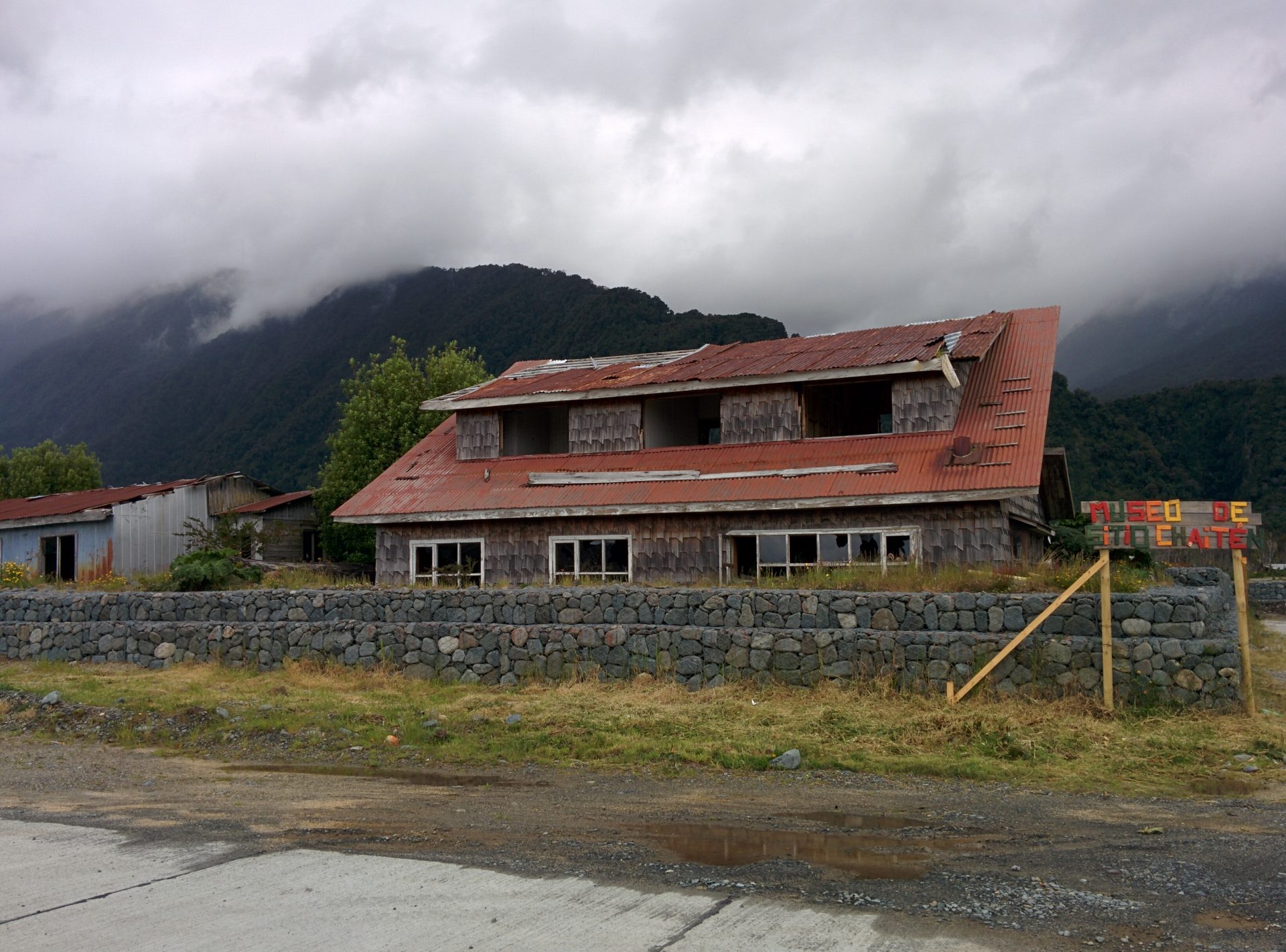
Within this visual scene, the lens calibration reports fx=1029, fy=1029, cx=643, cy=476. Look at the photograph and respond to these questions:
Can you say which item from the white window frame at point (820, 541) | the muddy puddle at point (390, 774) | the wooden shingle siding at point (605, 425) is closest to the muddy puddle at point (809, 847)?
the muddy puddle at point (390, 774)

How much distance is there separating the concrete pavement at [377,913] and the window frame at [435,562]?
49.0 feet

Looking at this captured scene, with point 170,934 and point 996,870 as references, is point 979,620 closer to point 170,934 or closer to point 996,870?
point 996,870

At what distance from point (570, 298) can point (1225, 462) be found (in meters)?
A: 47.7

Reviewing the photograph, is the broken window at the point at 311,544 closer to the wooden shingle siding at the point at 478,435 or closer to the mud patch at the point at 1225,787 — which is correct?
the wooden shingle siding at the point at 478,435

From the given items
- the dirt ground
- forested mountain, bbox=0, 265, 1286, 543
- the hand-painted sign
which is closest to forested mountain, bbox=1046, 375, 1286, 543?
forested mountain, bbox=0, 265, 1286, 543

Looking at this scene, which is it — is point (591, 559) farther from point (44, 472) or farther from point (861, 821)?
point (44, 472)

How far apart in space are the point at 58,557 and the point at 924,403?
84.9 feet

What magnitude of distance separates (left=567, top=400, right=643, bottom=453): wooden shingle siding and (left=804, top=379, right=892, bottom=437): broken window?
403cm

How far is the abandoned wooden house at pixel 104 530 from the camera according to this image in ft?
101

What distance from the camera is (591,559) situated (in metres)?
22.5

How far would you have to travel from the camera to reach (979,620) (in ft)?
47.6

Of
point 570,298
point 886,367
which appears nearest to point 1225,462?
point 570,298

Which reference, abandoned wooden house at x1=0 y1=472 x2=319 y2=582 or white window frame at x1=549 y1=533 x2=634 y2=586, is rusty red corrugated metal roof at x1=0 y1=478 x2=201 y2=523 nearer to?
abandoned wooden house at x1=0 y1=472 x2=319 y2=582

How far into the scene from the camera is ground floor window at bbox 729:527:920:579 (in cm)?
1983
